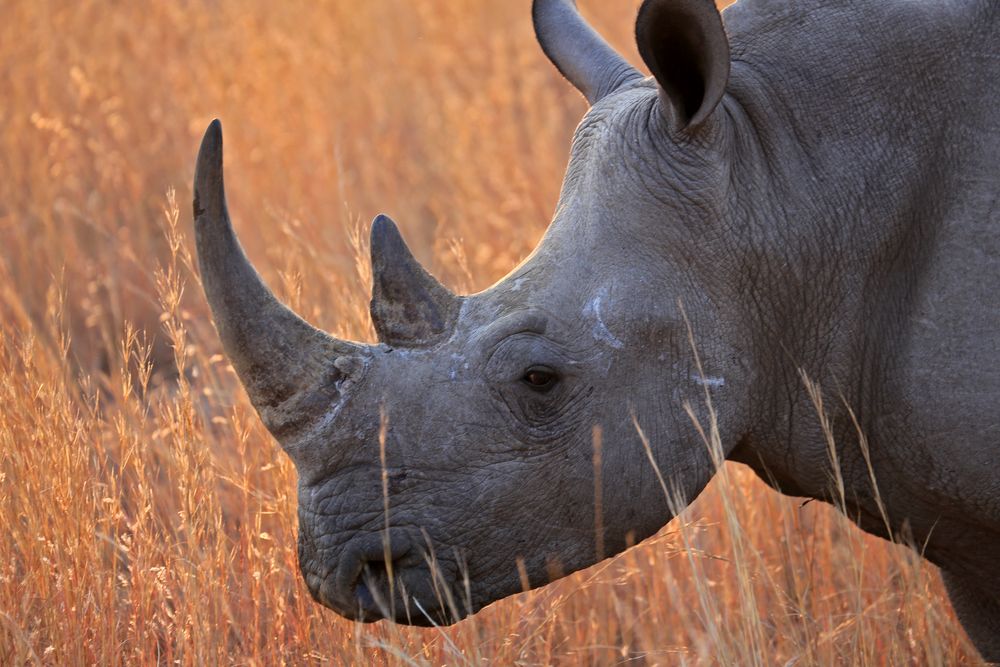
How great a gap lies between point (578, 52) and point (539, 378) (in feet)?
3.33

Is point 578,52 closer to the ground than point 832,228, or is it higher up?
higher up

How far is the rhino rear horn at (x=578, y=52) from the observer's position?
3416 mm

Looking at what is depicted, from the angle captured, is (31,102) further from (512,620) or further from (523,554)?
(523,554)

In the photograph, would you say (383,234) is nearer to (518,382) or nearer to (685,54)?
(518,382)

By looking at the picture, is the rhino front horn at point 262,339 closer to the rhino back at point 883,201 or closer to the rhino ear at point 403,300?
the rhino ear at point 403,300

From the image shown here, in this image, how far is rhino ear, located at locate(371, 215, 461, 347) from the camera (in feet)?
9.52

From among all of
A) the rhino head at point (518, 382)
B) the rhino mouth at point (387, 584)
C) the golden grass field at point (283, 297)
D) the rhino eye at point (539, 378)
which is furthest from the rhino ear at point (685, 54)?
the rhino mouth at point (387, 584)

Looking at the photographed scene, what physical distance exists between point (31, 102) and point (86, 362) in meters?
1.79

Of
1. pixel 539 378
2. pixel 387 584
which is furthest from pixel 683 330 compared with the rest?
pixel 387 584

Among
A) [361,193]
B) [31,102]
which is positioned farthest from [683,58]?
[31,102]

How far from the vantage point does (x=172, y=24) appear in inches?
346

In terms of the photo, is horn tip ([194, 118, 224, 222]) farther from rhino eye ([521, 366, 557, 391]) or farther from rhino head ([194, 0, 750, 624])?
rhino eye ([521, 366, 557, 391])

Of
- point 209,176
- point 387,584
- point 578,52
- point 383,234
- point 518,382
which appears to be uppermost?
point 578,52

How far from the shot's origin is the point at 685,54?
2.92 meters
